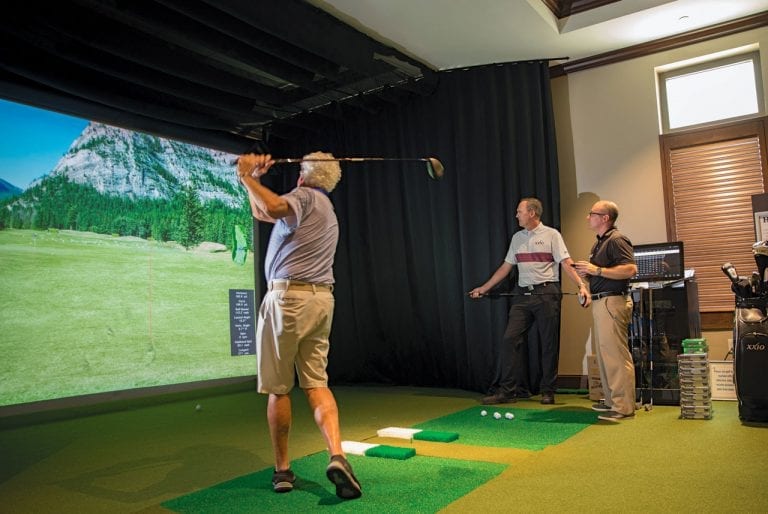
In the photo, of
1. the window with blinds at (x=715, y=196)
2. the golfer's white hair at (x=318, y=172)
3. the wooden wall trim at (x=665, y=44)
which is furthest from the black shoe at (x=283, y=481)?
the wooden wall trim at (x=665, y=44)

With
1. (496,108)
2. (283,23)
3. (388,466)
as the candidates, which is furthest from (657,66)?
(388,466)

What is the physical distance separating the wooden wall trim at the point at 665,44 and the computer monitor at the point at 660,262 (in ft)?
6.47

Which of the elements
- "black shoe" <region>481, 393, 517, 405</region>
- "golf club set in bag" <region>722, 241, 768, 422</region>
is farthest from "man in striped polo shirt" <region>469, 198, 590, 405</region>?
"golf club set in bag" <region>722, 241, 768, 422</region>

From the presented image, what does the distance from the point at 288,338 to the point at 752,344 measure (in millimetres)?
2887

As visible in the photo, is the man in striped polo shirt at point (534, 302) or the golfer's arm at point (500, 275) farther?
the golfer's arm at point (500, 275)

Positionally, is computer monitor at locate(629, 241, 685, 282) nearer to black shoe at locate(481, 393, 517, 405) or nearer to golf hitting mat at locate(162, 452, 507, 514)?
black shoe at locate(481, 393, 517, 405)

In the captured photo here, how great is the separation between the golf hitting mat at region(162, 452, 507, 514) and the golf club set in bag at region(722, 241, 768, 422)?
185 centimetres

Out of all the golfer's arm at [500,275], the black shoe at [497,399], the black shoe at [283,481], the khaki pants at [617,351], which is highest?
the golfer's arm at [500,275]

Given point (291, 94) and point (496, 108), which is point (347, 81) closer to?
point (291, 94)

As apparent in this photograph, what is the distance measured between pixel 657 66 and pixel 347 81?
293 centimetres

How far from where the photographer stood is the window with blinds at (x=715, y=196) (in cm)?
520

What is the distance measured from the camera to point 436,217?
6.34m

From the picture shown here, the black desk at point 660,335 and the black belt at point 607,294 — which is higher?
the black belt at point 607,294

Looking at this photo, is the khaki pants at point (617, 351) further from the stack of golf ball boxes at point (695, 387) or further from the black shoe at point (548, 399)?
the black shoe at point (548, 399)
